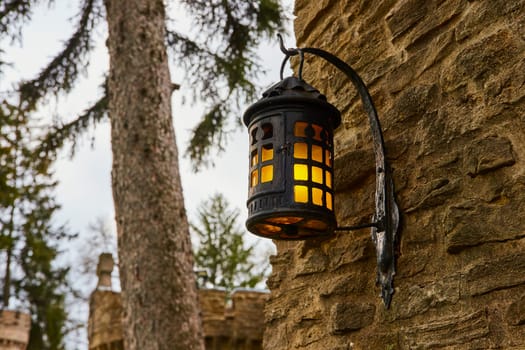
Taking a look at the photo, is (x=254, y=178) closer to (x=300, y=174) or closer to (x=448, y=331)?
(x=300, y=174)

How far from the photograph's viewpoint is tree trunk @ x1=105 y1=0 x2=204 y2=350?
15.8ft

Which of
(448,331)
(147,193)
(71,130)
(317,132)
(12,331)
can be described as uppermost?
(71,130)

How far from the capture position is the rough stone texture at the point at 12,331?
8.81 meters

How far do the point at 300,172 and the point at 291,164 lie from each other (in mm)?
37

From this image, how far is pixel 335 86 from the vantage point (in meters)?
2.61

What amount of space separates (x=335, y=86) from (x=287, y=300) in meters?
0.86

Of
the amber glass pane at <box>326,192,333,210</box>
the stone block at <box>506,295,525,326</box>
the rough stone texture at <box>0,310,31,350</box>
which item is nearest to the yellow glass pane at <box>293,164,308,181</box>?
the amber glass pane at <box>326,192,333,210</box>

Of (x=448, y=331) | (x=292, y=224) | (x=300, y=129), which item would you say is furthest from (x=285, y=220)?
(x=448, y=331)

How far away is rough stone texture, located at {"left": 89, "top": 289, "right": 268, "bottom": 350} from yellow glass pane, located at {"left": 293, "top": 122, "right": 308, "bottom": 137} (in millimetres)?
5481

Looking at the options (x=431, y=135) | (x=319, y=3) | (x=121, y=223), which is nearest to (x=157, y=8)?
(x=121, y=223)

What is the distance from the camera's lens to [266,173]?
2039mm

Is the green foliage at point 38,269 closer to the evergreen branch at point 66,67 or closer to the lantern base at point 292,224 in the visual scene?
the evergreen branch at point 66,67

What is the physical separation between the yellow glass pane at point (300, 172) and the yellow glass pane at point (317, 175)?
25 mm

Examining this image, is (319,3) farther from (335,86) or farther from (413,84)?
(413,84)
